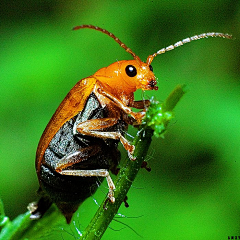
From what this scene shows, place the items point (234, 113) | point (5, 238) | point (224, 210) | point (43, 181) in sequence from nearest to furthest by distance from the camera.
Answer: point (5, 238) < point (43, 181) < point (224, 210) < point (234, 113)

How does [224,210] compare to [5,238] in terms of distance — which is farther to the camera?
[224,210]

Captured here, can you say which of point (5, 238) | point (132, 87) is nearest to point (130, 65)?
point (132, 87)

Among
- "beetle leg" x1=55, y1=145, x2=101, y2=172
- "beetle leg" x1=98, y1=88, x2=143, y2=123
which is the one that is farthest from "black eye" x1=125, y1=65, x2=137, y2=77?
"beetle leg" x1=55, y1=145, x2=101, y2=172

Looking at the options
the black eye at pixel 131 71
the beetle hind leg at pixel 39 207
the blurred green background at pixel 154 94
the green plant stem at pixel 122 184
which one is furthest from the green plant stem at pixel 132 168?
the blurred green background at pixel 154 94

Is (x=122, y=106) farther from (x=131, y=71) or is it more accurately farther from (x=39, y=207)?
(x=39, y=207)

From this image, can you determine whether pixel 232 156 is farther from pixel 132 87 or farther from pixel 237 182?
pixel 132 87

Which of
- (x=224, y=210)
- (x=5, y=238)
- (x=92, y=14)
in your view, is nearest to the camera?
(x=5, y=238)

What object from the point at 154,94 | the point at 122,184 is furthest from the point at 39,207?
the point at 154,94
